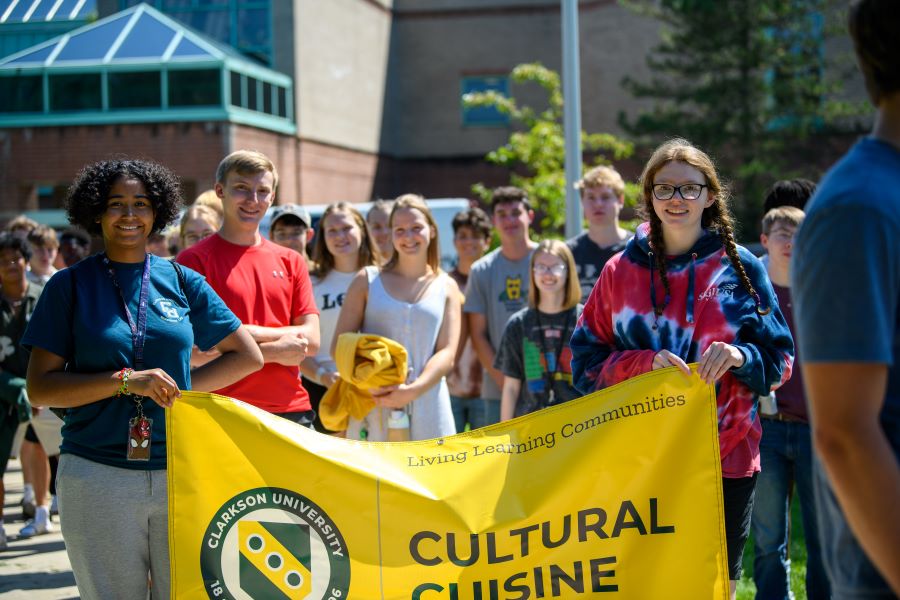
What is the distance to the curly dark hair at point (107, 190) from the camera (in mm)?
4066

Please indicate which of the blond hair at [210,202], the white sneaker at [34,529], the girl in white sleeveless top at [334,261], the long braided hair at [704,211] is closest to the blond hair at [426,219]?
the girl in white sleeveless top at [334,261]

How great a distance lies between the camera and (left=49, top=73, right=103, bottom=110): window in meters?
24.6

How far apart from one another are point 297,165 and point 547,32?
1150cm

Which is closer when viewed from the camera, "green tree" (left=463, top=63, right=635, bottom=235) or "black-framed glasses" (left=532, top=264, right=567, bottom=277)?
"black-framed glasses" (left=532, top=264, right=567, bottom=277)

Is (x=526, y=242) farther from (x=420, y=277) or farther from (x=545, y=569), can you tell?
(x=545, y=569)

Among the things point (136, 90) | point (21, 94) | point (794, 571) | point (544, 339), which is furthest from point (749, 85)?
point (544, 339)

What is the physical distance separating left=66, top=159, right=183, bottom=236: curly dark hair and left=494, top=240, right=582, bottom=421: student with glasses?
2816mm

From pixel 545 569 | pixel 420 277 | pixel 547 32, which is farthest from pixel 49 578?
pixel 547 32

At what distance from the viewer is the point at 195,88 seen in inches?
971

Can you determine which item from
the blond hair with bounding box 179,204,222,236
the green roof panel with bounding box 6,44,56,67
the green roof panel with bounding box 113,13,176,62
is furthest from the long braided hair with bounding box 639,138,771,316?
the green roof panel with bounding box 6,44,56,67

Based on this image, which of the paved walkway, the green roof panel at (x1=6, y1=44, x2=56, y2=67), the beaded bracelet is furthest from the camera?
the green roof panel at (x1=6, y1=44, x2=56, y2=67)

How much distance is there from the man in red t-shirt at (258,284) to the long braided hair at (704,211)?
1855mm

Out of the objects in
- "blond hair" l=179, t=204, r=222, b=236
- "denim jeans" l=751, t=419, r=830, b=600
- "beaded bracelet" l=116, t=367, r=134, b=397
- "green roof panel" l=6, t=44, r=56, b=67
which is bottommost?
"denim jeans" l=751, t=419, r=830, b=600

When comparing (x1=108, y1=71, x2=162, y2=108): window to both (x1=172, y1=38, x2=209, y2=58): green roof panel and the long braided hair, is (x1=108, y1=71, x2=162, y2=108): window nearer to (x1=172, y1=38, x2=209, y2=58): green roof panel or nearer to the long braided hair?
(x1=172, y1=38, x2=209, y2=58): green roof panel
